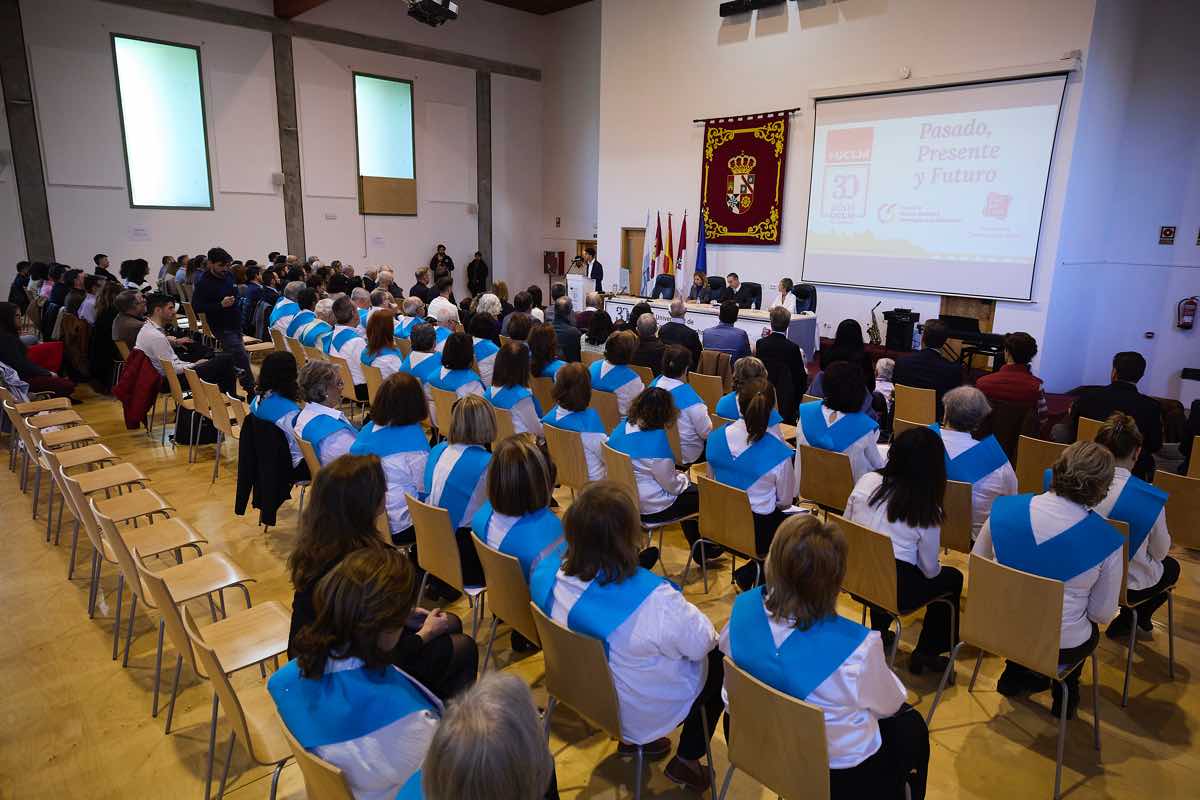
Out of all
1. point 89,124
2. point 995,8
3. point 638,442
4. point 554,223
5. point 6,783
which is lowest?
point 6,783

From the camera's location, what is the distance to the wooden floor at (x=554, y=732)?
250 cm

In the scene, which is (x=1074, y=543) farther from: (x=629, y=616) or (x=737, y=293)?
(x=737, y=293)

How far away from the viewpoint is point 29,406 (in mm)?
4992

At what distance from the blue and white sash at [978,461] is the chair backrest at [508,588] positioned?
2194mm

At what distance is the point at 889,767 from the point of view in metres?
1.91

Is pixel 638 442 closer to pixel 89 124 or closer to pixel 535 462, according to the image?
pixel 535 462

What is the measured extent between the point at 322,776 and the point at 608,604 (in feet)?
2.75

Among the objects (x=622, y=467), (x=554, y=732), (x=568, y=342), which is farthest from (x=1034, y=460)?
(x=568, y=342)

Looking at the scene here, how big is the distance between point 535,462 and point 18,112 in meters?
12.5

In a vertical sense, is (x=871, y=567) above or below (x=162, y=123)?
below

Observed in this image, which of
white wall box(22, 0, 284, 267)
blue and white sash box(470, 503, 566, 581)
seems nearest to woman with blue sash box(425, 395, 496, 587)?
blue and white sash box(470, 503, 566, 581)

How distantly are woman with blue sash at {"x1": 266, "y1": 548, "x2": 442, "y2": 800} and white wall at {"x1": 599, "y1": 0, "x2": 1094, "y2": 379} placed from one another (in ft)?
29.7

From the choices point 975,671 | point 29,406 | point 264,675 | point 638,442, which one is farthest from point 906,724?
point 29,406

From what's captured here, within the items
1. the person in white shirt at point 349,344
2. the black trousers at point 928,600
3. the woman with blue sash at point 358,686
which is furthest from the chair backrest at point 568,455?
the person in white shirt at point 349,344
